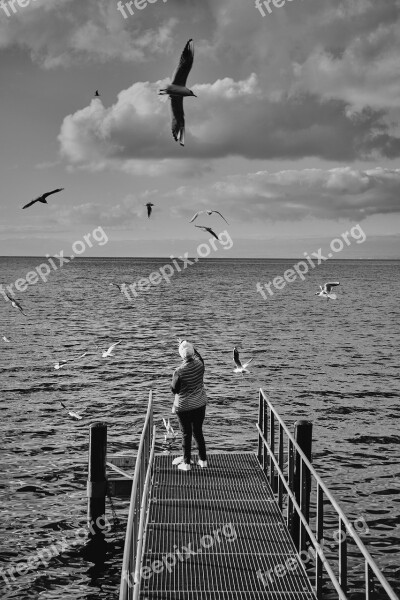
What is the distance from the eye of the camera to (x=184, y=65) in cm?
900

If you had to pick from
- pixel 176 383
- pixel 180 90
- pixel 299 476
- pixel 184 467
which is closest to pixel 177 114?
pixel 180 90

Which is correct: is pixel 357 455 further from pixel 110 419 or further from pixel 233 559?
pixel 233 559

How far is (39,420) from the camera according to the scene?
76.3ft

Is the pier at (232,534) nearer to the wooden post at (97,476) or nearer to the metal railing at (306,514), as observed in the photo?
the metal railing at (306,514)

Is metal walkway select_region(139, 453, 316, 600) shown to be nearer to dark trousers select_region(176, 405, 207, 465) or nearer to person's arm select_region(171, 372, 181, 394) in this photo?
dark trousers select_region(176, 405, 207, 465)

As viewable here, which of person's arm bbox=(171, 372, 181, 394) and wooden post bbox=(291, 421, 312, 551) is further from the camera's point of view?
person's arm bbox=(171, 372, 181, 394)

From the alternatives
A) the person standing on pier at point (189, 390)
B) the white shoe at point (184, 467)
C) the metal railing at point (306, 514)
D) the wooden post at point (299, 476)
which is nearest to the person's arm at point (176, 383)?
the person standing on pier at point (189, 390)

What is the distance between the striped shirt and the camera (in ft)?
35.9

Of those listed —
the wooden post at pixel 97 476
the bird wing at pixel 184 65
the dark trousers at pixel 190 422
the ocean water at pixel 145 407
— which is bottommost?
the ocean water at pixel 145 407

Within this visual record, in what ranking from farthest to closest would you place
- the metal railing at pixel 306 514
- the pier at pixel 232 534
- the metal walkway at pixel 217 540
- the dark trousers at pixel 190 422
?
the dark trousers at pixel 190 422
the metal walkway at pixel 217 540
the pier at pixel 232 534
the metal railing at pixel 306 514

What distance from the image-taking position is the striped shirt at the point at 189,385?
10.9 meters

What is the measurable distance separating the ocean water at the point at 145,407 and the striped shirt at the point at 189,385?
12.2ft

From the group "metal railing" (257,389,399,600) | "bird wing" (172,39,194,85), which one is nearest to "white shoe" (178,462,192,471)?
"metal railing" (257,389,399,600)

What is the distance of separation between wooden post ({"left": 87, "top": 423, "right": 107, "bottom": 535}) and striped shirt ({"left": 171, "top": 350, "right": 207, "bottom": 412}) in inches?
78.3
